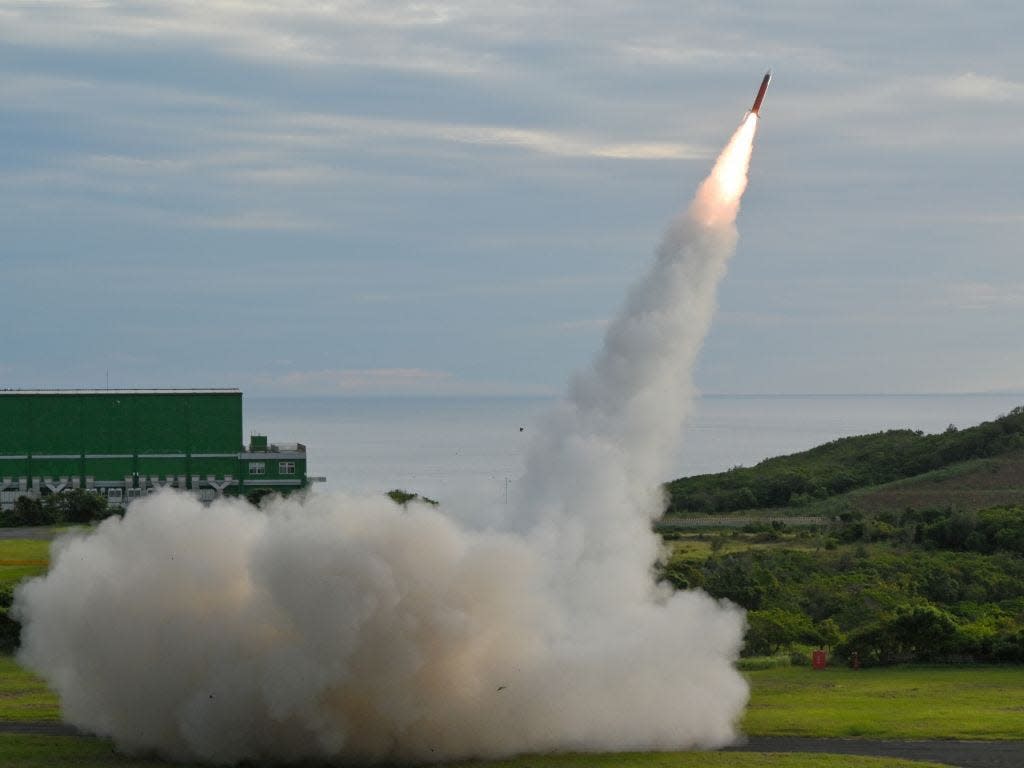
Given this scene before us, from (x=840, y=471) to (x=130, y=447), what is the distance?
5134cm

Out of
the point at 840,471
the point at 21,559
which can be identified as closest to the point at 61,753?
the point at 21,559

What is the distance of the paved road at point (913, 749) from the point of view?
34.1 meters

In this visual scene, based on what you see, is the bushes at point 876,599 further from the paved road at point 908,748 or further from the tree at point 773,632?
the paved road at point 908,748

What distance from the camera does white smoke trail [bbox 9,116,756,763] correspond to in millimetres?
33375

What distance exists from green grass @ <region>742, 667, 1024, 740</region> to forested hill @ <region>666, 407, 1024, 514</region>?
58.9 m

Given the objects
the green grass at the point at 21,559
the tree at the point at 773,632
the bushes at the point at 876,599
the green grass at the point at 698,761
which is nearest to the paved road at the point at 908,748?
the green grass at the point at 698,761

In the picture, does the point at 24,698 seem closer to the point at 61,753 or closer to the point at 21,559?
the point at 61,753

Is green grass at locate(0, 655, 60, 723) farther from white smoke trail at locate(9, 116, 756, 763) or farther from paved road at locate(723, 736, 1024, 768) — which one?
paved road at locate(723, 736, 1024, 768)

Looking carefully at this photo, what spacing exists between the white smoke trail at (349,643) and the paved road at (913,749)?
1.16 m

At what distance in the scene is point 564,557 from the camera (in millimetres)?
41156

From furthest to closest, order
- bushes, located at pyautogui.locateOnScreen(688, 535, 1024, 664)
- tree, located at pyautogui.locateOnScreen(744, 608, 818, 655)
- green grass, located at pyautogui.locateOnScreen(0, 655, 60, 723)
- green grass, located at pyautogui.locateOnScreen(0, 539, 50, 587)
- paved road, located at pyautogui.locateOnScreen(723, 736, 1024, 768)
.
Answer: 1. green grass, located at pyautogui.locateOnScreen(0, 539, 50, 587)
2. tree, located at pyautogui.locateOnScreen(744, 608, 818, 655)
3. bushes, located at pyautogui.locateOnScreen(688, 535, 1024, 664)
4. green grass, located at pyautogui.locateOnScreen(0, 655, 60, 723)
5. paved road, located at pyautogui.locateOnScreen(723, 736, 1024, 768)

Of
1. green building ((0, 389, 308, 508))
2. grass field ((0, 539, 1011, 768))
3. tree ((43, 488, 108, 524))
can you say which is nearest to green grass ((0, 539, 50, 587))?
tree ((43, 488, 108, 524))

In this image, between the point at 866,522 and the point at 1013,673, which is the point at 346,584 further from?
the point at 866,522

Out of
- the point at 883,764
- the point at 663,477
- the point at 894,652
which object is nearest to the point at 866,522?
the point at 894,652
